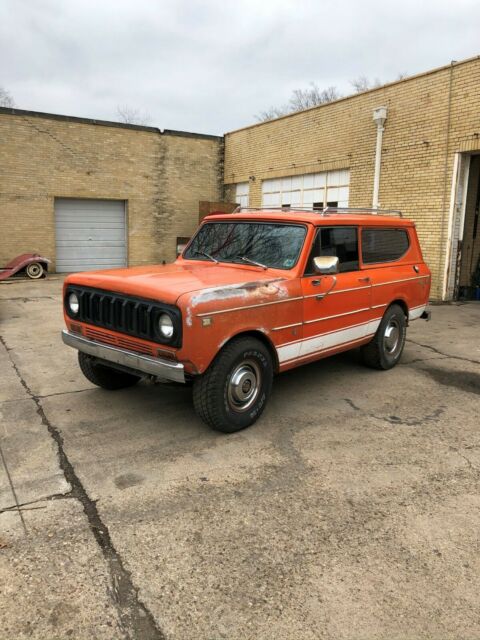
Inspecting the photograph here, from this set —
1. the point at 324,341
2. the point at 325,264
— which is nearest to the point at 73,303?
the point at 325,264

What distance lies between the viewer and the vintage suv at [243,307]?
3924 mm

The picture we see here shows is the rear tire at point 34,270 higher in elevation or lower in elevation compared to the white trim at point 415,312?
lower

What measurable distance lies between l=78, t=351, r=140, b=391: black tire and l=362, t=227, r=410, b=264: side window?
114 inches

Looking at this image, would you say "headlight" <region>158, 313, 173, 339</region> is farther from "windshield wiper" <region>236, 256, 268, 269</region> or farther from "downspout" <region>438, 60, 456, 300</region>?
"downspout" <region>438, 60, 456, 300</region>

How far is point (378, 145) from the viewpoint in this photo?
42.5 feet

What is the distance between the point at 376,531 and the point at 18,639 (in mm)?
1926

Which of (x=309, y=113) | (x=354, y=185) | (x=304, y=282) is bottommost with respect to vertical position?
(x=304, y=282)

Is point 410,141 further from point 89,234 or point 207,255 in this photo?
point 89,234

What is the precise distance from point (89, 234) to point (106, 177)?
2064 mm

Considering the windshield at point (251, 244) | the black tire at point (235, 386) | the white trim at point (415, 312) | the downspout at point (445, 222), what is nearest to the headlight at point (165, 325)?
the black tire at point (235, 386)

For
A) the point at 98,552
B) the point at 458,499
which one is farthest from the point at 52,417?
the point at 458,499

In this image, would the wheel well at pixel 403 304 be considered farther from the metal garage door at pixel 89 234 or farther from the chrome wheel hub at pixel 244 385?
the metal garage door at pixel 89 234

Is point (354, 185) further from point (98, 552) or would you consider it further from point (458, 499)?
point (98, 552)

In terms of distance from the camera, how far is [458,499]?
3.41m
